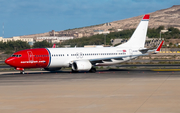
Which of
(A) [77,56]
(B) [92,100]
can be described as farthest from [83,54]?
(B) [92,100]

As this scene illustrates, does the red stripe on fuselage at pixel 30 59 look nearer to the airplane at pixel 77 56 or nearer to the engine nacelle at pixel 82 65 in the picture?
the airplane at pixel 77 56

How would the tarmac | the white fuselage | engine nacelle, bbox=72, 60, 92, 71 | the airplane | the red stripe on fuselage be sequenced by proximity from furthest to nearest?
the white fuselage < engine nacelle, bbox=72, 60, 92, 71 < the airplane < the red stripe on fuselage < the tarmac

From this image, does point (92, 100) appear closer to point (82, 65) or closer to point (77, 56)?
point (82, 65)

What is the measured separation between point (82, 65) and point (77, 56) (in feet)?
9.41

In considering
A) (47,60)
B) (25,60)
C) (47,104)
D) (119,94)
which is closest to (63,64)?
(47,60)

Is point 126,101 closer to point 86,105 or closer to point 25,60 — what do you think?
point 86,105

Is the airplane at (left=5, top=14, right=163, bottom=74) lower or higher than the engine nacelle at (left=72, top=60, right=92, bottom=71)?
higher

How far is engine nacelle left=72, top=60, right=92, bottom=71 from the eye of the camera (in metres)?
41.4

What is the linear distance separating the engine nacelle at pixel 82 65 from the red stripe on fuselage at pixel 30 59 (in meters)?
4.34

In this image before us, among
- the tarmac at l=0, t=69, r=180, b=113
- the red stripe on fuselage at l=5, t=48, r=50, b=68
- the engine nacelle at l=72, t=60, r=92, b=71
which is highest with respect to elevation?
the red stripe on fuselage at l=5, t=48, r=50, b=68

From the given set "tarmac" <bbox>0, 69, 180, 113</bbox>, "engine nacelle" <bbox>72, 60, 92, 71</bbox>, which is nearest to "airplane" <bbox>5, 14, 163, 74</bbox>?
"engine nacelle" <bbox>72, 60, 92, 71</bbox>

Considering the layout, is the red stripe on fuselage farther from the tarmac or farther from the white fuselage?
the tarmac

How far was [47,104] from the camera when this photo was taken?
736 inches

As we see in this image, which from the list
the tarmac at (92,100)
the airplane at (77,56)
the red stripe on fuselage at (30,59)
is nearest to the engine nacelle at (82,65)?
the airplane at (77,56)
